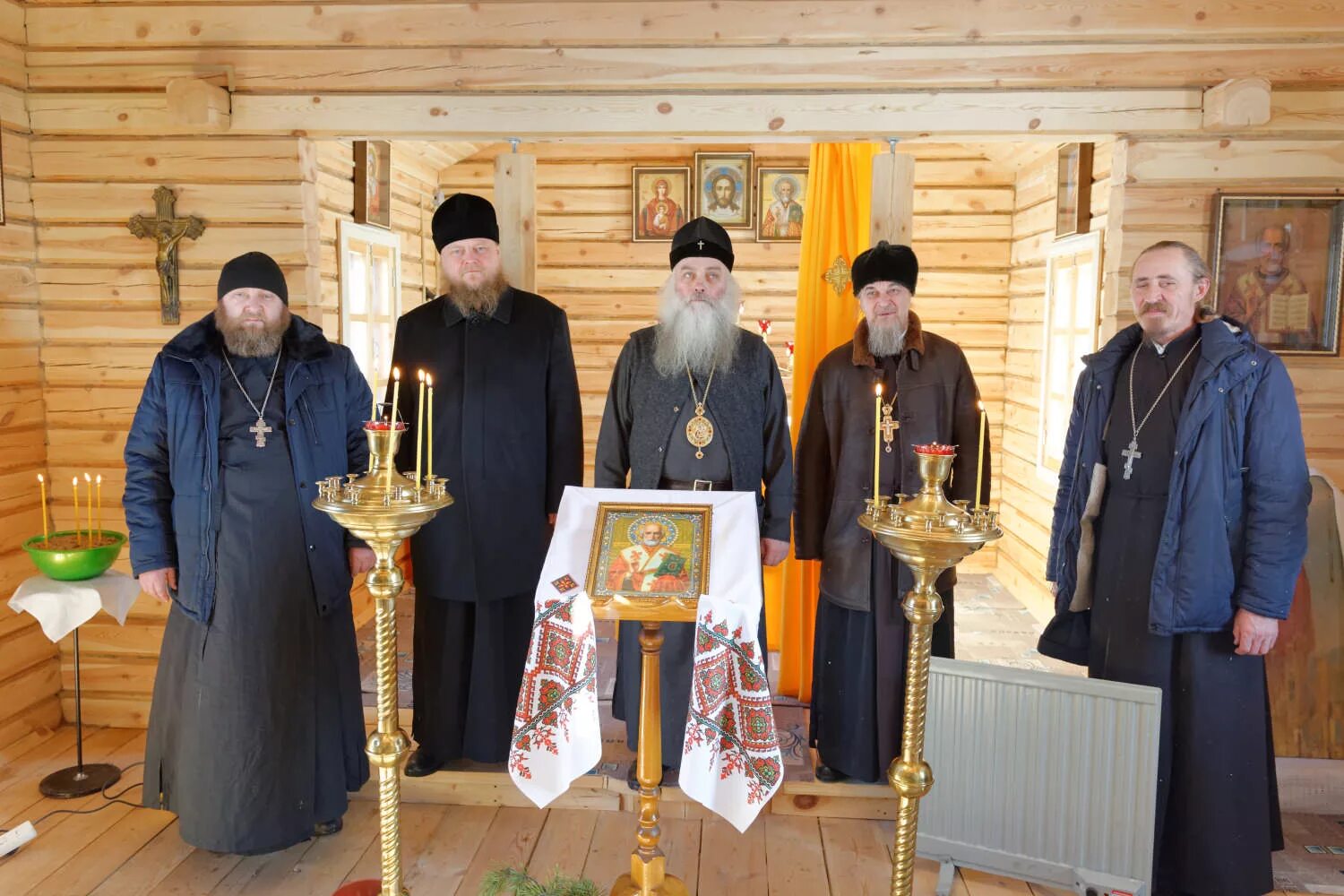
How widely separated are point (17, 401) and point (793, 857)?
365 cm

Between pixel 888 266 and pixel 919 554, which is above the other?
pixel 888 266

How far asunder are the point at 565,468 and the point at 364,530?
1.41 metres

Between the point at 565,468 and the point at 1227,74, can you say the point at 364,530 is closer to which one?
the point at 565,468

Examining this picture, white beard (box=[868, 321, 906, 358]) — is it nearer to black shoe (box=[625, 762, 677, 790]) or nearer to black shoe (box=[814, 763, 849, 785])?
black shoe (box=[814, 763, 849, 785])

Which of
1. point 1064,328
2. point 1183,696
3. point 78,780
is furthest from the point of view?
point 1064,328

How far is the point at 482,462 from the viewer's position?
11.6ft

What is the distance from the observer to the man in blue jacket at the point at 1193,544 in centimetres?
289

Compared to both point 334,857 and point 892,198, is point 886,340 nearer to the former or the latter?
point 892,198

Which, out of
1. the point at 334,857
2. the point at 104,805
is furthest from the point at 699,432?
the point at 104,805

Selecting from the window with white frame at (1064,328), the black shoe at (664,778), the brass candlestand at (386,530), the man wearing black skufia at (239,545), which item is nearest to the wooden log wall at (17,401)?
the man wearing black skufia at (239,545)

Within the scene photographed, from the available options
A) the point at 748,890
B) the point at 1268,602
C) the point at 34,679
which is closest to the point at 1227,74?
the point at 1268,602

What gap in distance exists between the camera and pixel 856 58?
12.6 feet

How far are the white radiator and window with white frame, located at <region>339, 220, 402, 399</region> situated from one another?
12.6ft

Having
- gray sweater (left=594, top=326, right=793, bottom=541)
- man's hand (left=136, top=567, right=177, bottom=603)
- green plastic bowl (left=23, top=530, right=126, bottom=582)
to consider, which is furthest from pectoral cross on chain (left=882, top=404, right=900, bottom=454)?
green plastic bowl (left=23, top=530, right=126, bottom=582)
